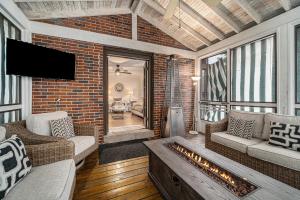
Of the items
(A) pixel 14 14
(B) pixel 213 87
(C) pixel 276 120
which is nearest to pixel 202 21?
(B) pixel 213 87

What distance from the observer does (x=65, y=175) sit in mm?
1389

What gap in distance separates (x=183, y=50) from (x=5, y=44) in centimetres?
397

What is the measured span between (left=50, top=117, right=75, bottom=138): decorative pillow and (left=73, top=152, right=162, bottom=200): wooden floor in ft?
2.00

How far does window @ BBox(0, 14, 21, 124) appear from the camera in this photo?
2.14m

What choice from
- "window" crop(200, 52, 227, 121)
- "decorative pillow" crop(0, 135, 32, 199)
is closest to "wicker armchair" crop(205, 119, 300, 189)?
"window" crop(200, 52, 227, 121)

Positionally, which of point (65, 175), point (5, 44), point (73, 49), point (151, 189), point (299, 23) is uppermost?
point (299, 23)

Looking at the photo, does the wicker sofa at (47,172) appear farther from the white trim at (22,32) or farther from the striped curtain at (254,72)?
the striped curtain at (254,72)

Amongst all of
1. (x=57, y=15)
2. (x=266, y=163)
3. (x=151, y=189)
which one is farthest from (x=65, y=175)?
(x=57, y=15)

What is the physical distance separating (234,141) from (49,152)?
2.60 m

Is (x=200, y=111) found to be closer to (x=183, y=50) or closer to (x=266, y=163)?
(x=183, y=50)

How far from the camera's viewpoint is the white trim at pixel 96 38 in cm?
292

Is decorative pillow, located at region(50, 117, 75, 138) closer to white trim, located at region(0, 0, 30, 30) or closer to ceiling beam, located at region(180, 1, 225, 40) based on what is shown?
white trim, located at region(0, 0, 30, 30)

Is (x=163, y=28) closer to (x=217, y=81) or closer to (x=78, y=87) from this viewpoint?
(x=217, y=81)

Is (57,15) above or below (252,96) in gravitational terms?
above
